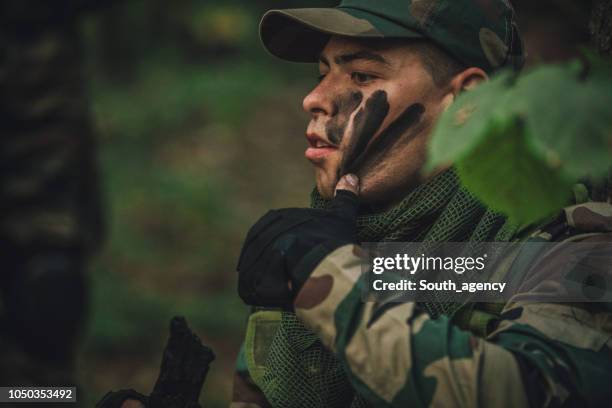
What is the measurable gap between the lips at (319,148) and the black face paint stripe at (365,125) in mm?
52

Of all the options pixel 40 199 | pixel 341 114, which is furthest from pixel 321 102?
pixel 40 199

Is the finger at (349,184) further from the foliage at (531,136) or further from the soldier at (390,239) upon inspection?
the foliage at (531,136)

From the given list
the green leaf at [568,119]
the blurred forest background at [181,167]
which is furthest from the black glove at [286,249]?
the blurred forest background at [181,167]

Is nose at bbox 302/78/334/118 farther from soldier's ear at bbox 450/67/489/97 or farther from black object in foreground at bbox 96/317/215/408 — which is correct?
black object in foreground at bbox 96/317/215/408

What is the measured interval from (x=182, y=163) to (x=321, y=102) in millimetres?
6915

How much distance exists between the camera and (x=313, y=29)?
225cm

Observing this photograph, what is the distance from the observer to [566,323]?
5.55 feet

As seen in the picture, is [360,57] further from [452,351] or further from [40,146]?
[40,146]

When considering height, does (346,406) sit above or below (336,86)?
below

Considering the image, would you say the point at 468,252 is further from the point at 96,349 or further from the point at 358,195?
the point at 96,349

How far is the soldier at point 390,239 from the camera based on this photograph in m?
1.62

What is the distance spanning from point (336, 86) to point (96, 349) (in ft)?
15.9

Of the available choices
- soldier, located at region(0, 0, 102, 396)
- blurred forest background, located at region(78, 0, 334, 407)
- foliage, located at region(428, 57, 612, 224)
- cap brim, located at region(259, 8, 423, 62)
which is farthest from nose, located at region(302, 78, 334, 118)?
blurred forest background, located at region(78, 0, 334, 407)

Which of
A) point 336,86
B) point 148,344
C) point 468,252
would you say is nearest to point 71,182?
point 148,344
